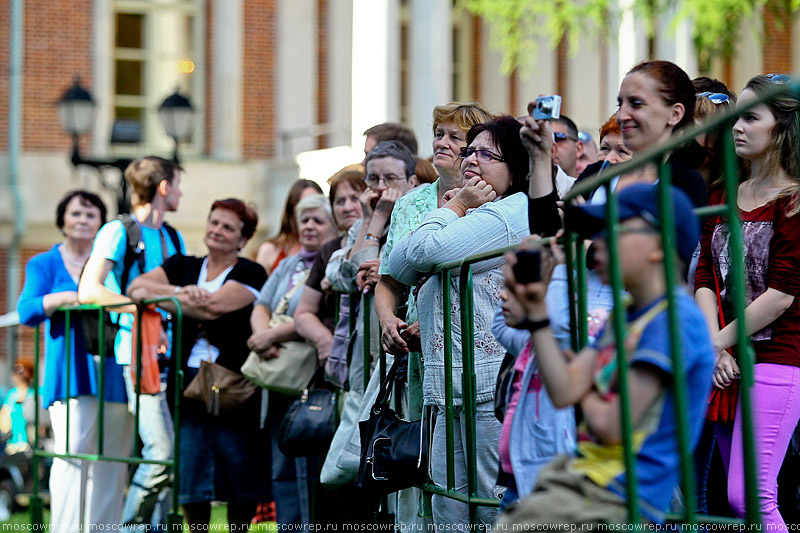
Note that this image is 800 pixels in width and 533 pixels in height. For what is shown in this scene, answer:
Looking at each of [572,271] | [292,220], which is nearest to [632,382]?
Result: [572,271]

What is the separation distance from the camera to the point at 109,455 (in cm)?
724

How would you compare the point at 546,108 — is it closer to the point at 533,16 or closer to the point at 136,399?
the point at 136,399

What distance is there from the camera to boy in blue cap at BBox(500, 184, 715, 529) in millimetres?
3012

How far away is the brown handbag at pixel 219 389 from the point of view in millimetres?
6789

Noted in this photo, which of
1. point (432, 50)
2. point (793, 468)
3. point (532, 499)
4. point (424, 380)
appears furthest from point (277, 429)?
point (432, 50)

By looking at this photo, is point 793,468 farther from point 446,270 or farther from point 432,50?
point 432,50

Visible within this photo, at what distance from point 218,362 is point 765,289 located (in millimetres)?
3291

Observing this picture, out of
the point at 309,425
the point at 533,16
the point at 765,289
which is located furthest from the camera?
the point at 533,16

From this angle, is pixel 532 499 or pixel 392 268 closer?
pixel 532 499

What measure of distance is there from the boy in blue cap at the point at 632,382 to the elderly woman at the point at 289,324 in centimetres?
362

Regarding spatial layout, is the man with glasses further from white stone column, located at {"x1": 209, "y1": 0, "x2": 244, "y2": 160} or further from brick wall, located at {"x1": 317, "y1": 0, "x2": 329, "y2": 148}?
brick wall, located at {"x1": 317, "y1": 0, "x2": 329, "y2": 148}

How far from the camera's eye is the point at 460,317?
15.5 feet

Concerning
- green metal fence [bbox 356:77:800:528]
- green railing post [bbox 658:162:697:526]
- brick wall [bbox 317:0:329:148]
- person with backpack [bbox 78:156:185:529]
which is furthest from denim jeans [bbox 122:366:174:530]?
brick wall [bbox 317:0:329:148]

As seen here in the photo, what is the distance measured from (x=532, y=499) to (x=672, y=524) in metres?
0.96
